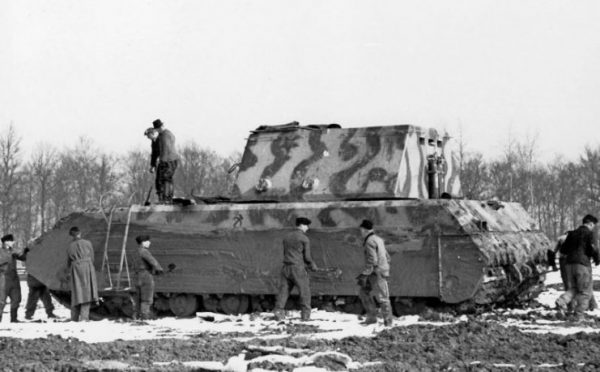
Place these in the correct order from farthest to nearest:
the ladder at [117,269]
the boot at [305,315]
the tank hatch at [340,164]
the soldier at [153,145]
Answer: the soldier at [153,145] → the ladder at [117,269] → the tank hatch at [340,164] → the boot at [305,315]

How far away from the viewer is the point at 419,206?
50.3 feet

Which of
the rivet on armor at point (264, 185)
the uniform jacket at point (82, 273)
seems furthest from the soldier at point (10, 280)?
the rivet on armor at point (264, 185)

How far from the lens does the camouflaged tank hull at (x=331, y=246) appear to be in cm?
1507

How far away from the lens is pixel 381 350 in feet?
35.3

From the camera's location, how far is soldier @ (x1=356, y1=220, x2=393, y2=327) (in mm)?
13781

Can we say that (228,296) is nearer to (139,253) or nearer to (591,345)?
(139,253)

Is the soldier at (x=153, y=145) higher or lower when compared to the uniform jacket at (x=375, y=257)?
higher

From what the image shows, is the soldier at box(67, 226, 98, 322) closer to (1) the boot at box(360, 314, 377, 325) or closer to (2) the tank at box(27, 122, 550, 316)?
(2) the tank at box(27, 122, 550, 316)

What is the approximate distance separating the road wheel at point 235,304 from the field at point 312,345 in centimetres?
166

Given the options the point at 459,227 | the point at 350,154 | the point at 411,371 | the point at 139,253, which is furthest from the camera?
the point at 350,154

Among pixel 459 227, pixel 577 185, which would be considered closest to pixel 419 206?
pixel 459 227

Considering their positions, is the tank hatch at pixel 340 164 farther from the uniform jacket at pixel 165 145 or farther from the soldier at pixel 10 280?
the soldier at pixel 10 280

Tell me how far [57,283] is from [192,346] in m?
7.26

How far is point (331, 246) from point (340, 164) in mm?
1773
